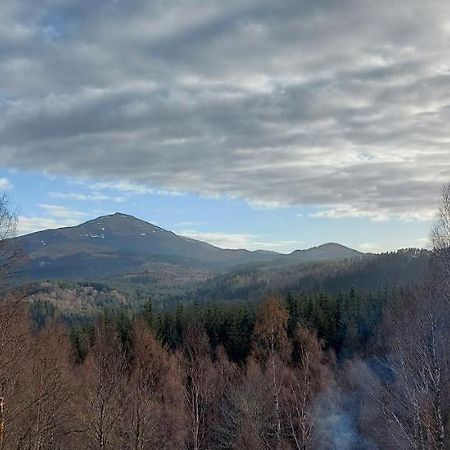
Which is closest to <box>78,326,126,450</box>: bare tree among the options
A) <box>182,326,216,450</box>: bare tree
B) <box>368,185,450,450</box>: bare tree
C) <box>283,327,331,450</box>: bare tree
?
<box>182,326,216,450</box>: bare tree

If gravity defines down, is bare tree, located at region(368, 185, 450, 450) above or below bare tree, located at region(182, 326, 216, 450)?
above

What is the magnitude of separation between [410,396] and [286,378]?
19261 millimetres

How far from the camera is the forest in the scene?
20.2 metres

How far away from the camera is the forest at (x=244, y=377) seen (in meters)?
20.2

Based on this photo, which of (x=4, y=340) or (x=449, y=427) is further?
(x=449, y=427)

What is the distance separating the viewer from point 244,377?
38.8 metres

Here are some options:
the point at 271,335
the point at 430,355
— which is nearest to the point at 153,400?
the point at 271,335

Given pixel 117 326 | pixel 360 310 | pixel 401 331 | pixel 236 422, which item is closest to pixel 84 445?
pixel 236 422

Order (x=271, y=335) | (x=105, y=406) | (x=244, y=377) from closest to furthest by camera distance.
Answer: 1. (x=105, y=406)
2. (x=244, y=377)
3. (x=271, y=335)

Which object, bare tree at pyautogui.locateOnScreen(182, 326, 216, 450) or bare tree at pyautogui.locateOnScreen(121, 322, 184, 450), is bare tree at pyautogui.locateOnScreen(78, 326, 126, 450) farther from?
bare tree at pyautogui.locateOnScreen(182, 326, 216, 450)

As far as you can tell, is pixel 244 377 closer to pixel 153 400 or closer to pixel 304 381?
pixel 153 400

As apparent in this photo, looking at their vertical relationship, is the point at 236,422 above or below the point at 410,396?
below

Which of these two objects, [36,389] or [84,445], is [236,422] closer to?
[84,445]

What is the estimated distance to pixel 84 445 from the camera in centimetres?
2755
